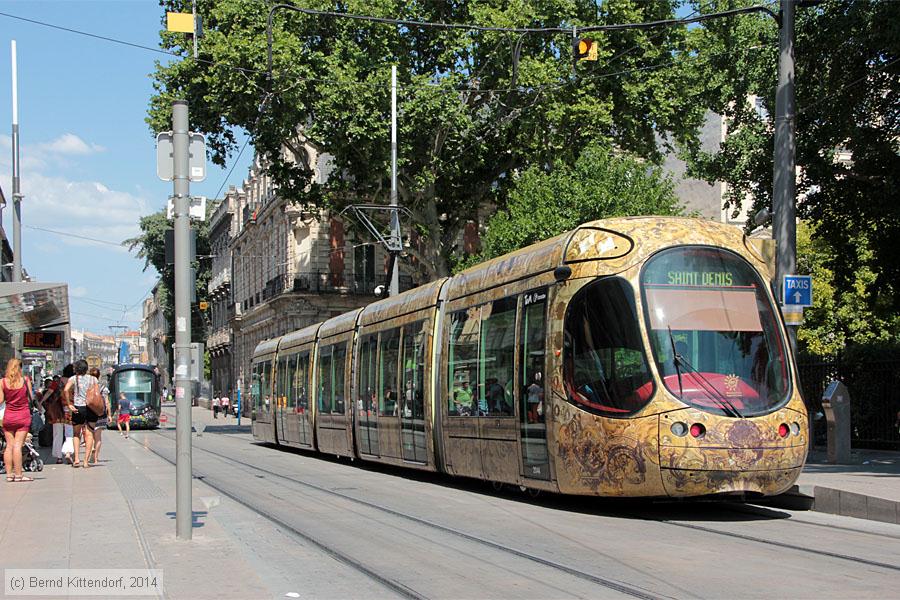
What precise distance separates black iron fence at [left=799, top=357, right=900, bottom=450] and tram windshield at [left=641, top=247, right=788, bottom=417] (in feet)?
33.7

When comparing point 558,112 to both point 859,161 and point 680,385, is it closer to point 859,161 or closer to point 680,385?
point 859,161

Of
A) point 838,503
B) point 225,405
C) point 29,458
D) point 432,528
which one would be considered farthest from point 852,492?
point 225,405

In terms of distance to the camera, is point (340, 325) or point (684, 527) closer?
point (684, 527)

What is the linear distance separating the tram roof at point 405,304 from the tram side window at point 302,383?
444 cm

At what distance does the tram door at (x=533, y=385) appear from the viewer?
1281 cm

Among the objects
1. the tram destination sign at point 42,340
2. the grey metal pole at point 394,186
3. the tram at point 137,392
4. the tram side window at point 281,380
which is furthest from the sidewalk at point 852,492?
the tram at point 137,392

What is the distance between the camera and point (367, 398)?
784 inches

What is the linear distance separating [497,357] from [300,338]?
12565 mm

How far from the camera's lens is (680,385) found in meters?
11.5

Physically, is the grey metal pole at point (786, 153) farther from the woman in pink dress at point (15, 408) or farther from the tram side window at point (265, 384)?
the tram side window at point (265, 384)

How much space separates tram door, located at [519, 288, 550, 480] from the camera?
504 inches

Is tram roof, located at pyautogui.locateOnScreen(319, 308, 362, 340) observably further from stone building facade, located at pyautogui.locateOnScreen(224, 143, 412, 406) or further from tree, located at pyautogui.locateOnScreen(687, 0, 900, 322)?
stone building facade, located at pyautogui.locateOnScreen(224, 143, 412, 406)

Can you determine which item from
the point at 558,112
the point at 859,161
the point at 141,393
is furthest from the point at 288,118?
the point at 141,393

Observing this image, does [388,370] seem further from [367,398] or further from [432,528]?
[432,528]
